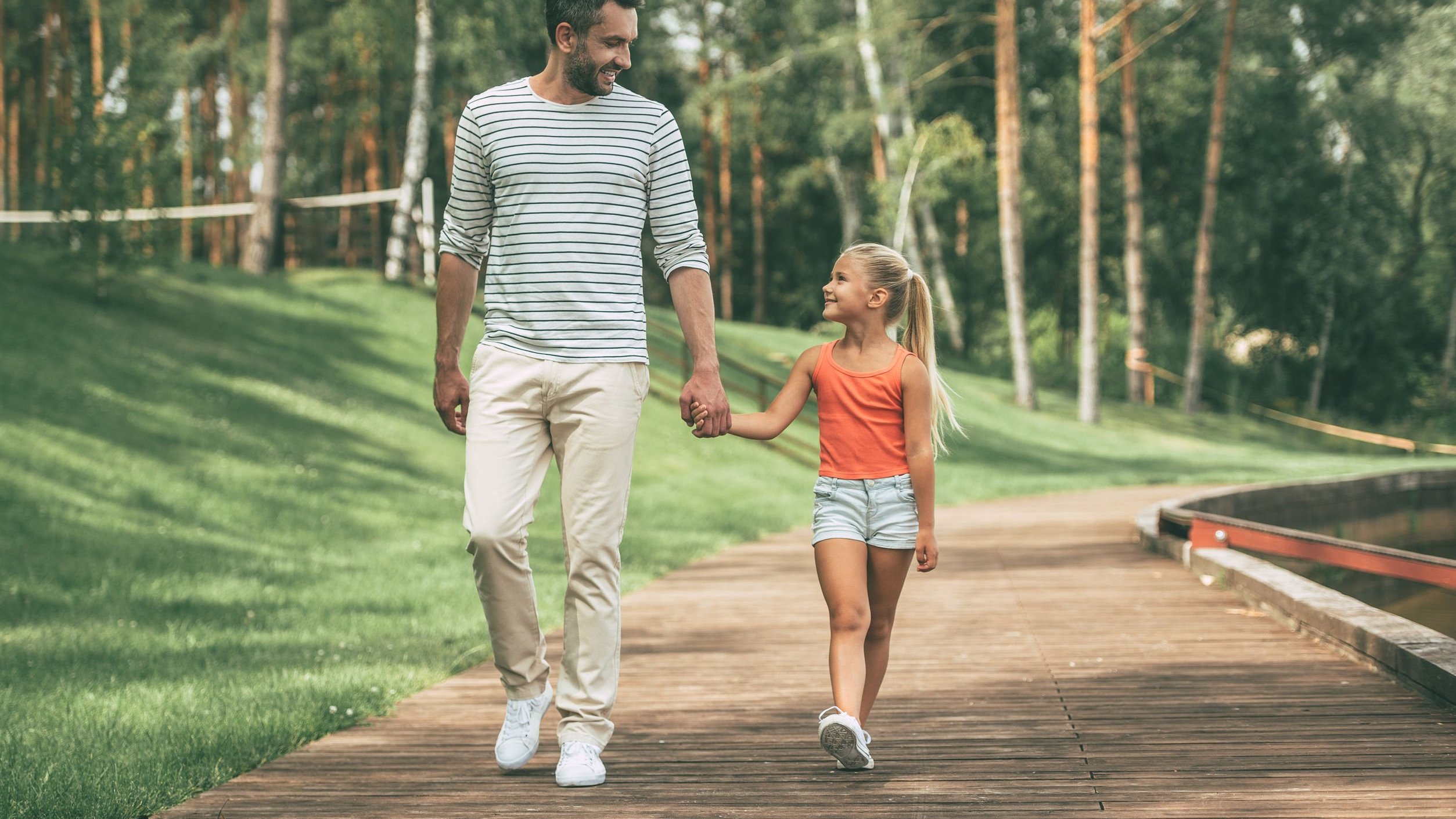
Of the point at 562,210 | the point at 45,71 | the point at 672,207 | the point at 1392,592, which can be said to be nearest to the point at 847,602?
the point at 672,207

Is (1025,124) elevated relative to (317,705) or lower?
elevated

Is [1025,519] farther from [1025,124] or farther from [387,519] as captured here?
[1025,124]

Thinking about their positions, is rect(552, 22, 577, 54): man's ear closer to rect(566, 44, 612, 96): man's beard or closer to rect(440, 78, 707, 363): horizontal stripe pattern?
rect(566, 44, 612, 96): man's beard

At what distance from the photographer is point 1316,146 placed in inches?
1656

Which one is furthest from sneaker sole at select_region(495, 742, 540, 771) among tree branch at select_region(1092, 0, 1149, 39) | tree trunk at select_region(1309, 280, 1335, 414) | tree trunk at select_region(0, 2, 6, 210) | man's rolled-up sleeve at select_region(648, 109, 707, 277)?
tree trunk at select_region(1309, 280, 1335, 414)

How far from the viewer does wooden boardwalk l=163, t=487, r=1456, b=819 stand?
385 centimetres

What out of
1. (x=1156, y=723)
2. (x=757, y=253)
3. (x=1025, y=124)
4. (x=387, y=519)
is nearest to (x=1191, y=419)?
(x=1025, y=124)

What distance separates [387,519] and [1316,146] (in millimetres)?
37857

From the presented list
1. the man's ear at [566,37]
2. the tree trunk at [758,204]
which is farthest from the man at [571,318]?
the tree trunk at [758,204]

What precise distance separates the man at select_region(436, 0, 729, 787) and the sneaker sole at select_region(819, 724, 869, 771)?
66 centimetres

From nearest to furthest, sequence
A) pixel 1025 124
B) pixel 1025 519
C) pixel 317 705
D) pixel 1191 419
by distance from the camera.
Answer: pixel 317 705
pixel 1025 519
pixel 1191 419
pixel 1025 124

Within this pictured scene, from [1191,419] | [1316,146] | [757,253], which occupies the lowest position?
[1191,419]

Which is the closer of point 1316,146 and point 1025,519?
point 1025,519

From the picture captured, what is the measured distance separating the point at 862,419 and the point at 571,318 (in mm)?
914
